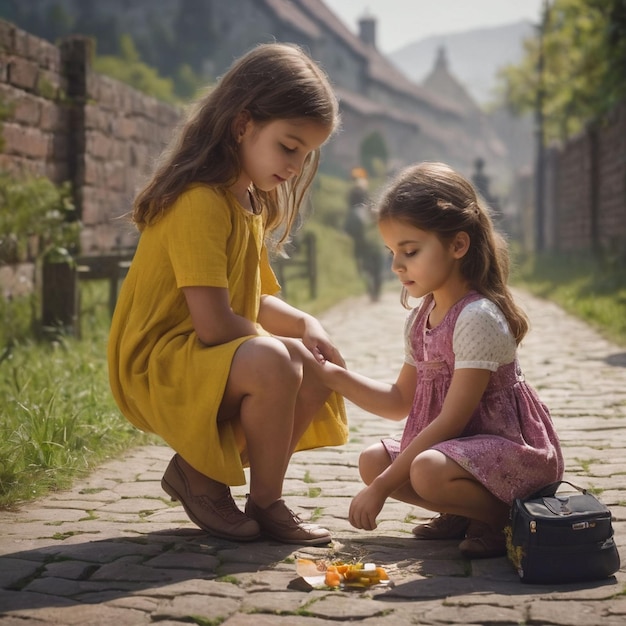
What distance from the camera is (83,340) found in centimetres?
805

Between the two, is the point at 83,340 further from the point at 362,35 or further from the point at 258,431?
the point at 362,35

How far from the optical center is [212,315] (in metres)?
3.31

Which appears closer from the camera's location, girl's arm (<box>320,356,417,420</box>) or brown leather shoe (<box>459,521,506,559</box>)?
brown leather shoe (<box>459,521,506,559</box>)

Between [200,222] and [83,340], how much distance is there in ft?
16.3

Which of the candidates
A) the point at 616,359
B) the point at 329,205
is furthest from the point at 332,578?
the point at 329,205

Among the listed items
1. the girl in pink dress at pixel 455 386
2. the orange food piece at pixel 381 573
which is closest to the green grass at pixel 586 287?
the girl in pink dress at pixel 455 386

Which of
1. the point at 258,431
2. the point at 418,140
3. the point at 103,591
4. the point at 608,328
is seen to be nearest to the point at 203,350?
the point at 258,431

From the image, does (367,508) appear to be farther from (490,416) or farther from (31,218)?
(31,218)

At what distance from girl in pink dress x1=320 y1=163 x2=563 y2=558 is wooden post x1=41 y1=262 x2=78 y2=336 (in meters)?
4.80

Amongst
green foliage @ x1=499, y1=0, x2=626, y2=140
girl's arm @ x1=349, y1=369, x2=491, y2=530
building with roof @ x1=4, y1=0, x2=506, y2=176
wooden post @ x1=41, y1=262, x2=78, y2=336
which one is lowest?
girl's arm @ x1=349, y1=369, x2=491, y2=530

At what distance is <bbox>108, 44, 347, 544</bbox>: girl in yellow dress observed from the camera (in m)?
3.25

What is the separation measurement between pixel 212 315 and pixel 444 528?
1.04 m

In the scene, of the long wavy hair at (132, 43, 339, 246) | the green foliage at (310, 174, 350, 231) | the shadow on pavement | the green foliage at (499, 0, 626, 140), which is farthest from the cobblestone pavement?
the green foliage at (310, 174, 350, 231)

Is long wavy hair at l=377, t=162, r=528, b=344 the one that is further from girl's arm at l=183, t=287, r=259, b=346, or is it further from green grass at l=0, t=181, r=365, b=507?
green grass at l=0, t=181, r=365, b=507
